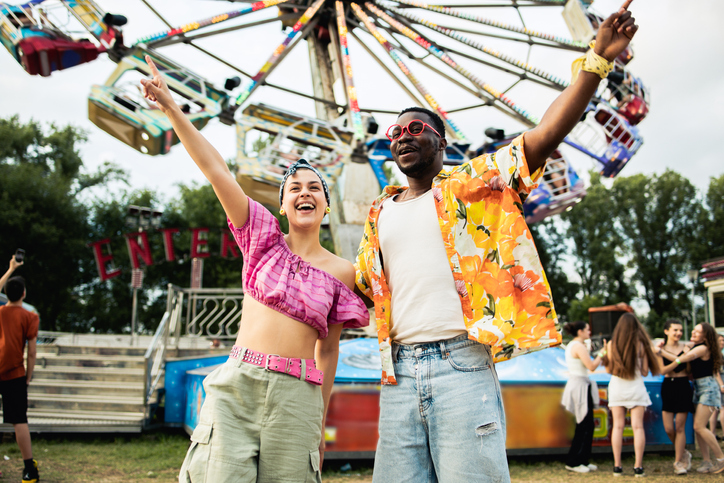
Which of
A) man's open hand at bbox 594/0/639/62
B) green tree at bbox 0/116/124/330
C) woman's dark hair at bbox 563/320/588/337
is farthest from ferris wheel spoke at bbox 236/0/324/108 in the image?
green tree at bbox 0/116/124/330

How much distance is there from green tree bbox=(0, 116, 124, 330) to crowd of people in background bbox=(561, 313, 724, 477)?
2427 centimetres

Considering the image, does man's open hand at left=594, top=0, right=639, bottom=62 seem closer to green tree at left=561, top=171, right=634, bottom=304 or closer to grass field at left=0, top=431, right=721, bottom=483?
grass field at left=0, top=431, right=721, bottom=483

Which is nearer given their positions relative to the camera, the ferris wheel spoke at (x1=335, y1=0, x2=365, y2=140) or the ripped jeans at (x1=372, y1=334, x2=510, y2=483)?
the ripped jeans at (x1=372, y1=334, x2=510, y2=483)

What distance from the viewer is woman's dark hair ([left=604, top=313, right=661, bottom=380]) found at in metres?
5.71

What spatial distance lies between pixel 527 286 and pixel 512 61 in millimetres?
10724

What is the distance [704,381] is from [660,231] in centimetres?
3188

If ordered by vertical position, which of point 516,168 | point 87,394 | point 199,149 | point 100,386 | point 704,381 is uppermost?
point 199,149

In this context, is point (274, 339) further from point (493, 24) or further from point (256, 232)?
point (493, 24)

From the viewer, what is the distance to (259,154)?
28.2 ft

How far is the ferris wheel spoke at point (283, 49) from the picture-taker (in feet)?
30.9

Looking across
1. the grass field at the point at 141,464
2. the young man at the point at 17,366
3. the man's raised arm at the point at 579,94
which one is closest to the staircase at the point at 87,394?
the grass field at the point at 141,464

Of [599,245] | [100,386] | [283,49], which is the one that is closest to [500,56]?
[283,49]

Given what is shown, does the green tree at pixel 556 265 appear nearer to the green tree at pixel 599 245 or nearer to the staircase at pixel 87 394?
the green tree at pixel 599 245

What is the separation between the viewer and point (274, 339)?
2014mm
